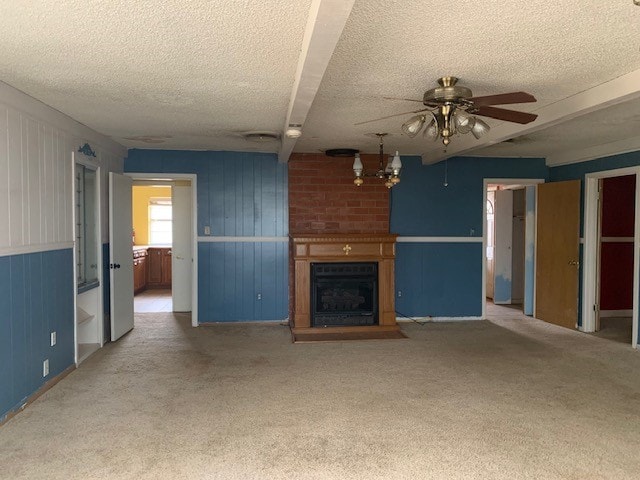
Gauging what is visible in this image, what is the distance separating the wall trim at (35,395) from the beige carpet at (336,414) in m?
0.06

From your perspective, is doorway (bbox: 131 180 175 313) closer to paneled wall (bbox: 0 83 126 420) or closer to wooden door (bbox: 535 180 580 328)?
paneled wall (bbox: 0 83 126 420)

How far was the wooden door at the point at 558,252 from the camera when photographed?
587 centimetres

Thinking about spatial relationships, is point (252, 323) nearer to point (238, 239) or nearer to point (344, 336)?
point (238, 239)

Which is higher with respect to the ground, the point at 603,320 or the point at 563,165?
the point at 563,165

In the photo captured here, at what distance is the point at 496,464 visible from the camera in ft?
8.38

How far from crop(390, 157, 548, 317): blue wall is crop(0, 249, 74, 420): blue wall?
4.05m

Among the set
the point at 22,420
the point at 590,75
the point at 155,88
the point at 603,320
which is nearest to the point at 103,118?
the point at 155,88

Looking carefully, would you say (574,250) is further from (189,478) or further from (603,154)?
(189,478)

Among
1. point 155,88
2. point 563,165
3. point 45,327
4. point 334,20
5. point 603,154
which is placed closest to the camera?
point 334,20

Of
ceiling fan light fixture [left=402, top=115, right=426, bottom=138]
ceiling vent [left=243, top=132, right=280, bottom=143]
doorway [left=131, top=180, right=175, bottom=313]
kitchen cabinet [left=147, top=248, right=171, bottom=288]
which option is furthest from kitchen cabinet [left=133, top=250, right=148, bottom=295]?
ceiling fan light fixture [left=402, top=115, right=426, bottom=138]

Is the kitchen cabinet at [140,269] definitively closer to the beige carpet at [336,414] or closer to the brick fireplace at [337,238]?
the beige carpet at [336,414]

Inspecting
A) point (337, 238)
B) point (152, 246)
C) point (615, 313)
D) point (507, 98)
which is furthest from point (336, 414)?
point (152, 246)

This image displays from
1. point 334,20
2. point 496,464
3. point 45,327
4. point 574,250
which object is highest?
point 334,20

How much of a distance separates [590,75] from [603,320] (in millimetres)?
4625
